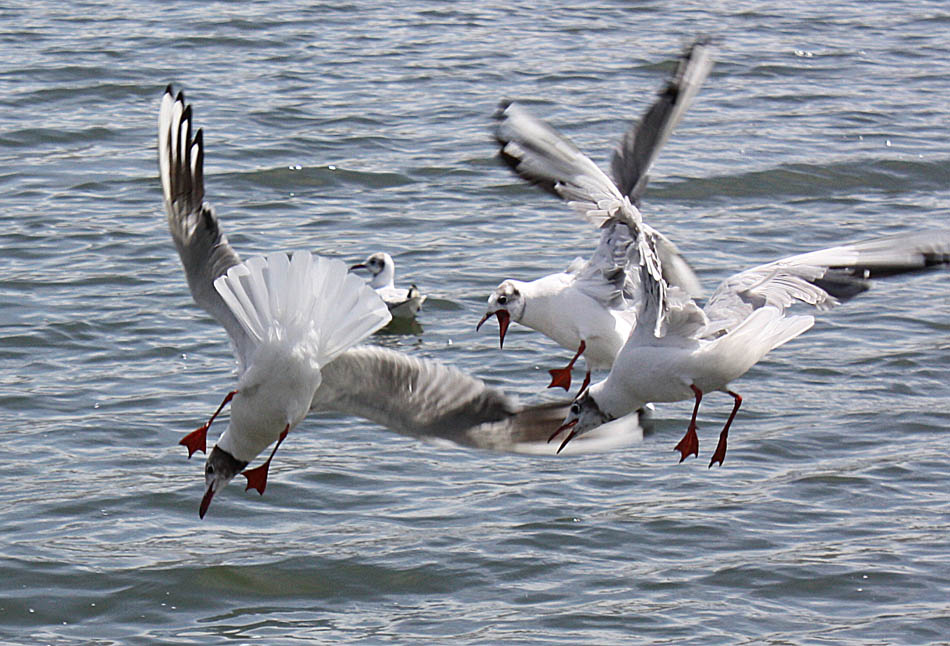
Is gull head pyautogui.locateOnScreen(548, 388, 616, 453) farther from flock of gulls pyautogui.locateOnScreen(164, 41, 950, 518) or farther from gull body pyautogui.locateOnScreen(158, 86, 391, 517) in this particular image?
gull body pyautogui.locateOnScreen(158, 86, 391, 517)

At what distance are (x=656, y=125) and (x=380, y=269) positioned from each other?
116 inches

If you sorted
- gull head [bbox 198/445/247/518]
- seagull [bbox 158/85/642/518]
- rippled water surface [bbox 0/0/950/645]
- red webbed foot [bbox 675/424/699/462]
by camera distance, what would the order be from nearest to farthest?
seagull [bbox 158/85/642/518]
gull head [bbox 198/445/247/518]
red webbed foot [bbox 675/424/699/462]
rippled water surface [bbox 0/0/950/645]

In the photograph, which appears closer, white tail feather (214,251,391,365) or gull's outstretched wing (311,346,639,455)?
white tail feather (214,251,391,365)

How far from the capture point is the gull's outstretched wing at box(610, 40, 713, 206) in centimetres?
902

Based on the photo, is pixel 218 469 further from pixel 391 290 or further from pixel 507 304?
pixel 391 290

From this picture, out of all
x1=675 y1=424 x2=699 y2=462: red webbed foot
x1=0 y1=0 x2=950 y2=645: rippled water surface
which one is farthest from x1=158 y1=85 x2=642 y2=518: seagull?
x1=0 y1=0 x2=950 y2=645: rippled water surface

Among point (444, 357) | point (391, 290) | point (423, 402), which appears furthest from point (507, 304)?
point (391, 290)

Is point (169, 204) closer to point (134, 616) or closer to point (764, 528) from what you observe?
point (134, 616)

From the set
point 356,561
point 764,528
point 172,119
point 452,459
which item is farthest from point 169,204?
point 764,528

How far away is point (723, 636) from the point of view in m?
7.51

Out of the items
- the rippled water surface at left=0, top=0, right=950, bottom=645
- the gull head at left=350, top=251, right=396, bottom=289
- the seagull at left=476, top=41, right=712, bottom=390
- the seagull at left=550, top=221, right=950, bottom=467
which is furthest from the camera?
the gull head at left=350, top=251, right=396, bottom=289

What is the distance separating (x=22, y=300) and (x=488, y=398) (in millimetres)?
5116

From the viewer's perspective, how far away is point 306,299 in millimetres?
6246

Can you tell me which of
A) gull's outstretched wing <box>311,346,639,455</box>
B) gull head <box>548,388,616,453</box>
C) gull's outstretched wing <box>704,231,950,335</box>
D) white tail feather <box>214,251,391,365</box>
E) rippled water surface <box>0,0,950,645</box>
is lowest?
rippled water surface <box>0,0,950,645</box>
